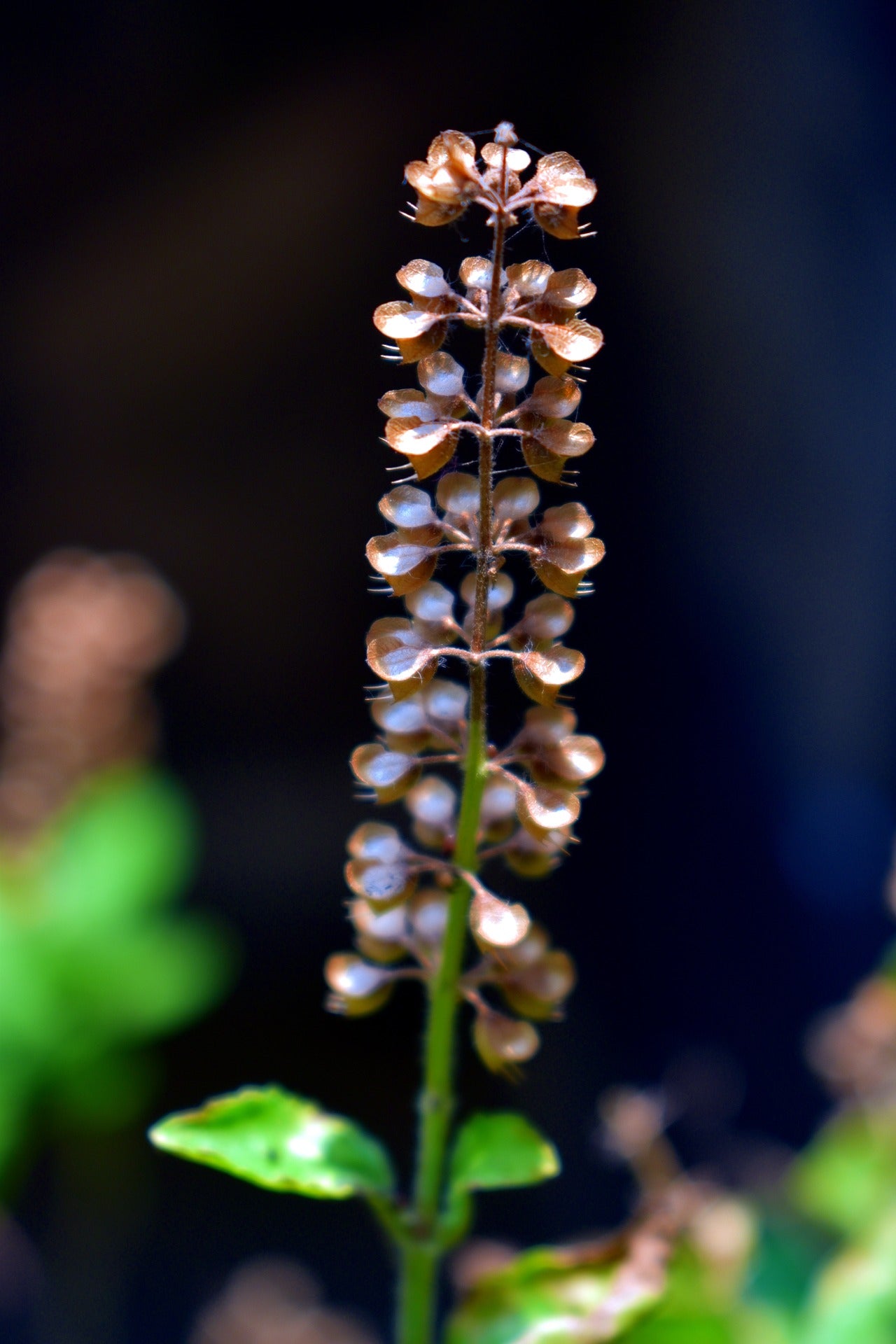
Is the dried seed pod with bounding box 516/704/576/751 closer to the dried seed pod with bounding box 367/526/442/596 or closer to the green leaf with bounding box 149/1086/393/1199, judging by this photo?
the dried seed pod with bounding box 367/526/442/596

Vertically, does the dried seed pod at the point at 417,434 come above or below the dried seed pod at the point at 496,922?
above

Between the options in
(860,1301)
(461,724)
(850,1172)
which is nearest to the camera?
(461,724)

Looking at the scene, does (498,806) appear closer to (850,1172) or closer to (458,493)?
(458,493)

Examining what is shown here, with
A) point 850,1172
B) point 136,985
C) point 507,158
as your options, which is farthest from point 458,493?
point 136,985

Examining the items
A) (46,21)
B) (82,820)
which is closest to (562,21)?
(46,21)

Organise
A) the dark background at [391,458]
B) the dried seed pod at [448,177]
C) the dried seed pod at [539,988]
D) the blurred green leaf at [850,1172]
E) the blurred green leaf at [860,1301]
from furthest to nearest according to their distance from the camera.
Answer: the dark background at [391,458]
the blurred green leaf at [850,1172]
the blurred green leaf at [860,1301]
the dried seed pod at [539,988]
the dried seed pod at [448,177]

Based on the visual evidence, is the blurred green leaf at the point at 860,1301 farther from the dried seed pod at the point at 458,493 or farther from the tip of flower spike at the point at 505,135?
the tip of flower spike at the point at 505,135

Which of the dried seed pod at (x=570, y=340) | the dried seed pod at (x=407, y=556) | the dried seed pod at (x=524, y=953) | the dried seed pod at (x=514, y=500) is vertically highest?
the dried seed pod at (x=570, y=340)

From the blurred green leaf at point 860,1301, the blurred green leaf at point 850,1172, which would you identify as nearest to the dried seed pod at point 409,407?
the blurred green leaf at point 860,1301
